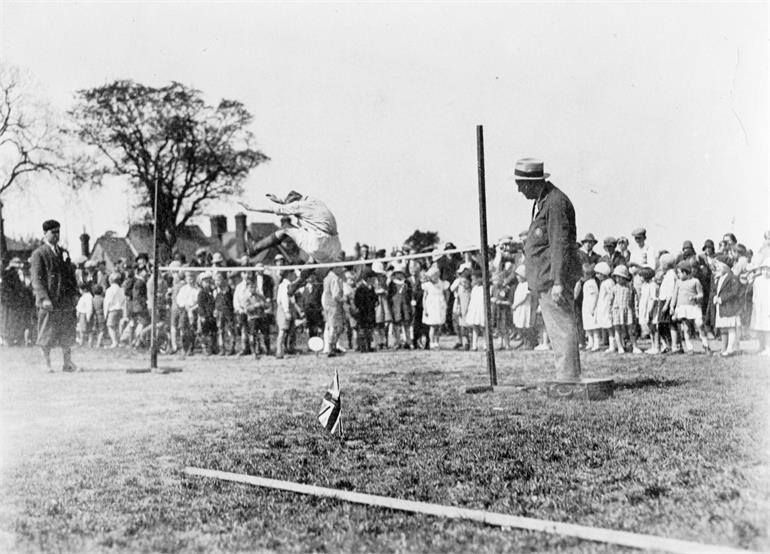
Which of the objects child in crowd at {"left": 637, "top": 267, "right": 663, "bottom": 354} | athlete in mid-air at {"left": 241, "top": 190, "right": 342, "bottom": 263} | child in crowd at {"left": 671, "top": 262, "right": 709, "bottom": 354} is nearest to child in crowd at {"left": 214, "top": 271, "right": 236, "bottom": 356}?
athlete in mid-air at {"left": 241, "top": 190, "right": 342, "bottom": 263}

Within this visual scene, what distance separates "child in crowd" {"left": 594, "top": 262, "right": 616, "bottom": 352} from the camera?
13.4m

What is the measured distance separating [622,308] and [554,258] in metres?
5.87

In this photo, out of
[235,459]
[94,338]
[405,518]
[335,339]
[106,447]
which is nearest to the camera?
[405,518]

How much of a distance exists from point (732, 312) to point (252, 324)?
8835 millimetres

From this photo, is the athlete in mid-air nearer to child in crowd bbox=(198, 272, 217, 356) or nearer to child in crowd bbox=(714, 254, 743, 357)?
child in crowd bbox=(198, 272, 217, 356)

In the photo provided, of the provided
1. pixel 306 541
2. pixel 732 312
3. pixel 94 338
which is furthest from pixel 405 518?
pixel 94 338

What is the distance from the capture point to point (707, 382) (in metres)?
8.27

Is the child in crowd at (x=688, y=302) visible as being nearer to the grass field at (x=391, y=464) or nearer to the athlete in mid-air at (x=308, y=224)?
the grass field at (x=391, y=464)

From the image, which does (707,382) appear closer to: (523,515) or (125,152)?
(523,515)

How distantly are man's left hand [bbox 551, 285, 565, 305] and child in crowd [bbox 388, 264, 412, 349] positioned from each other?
911cm

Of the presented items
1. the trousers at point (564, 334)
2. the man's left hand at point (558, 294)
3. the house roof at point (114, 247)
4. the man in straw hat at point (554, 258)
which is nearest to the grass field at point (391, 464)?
the trousers at point (564, 334)

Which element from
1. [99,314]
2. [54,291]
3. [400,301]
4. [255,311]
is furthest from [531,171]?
[99,314]

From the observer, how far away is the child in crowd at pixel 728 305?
1143 centimetres

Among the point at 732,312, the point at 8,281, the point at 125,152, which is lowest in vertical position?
the point at 732,312
